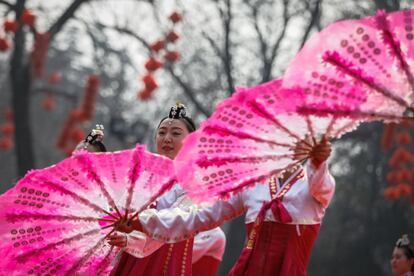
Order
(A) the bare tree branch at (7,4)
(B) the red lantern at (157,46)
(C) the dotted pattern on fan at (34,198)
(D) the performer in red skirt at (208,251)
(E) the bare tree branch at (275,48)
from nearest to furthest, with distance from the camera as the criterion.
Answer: (C) the dotted pattern on fan at (34,198) → (D) the performer in red skirt at (208,251) → (A) the bare tree branch at (7,4) → (B) the red lantern at (157,46) → (E) the bare tree branch at (275,48)

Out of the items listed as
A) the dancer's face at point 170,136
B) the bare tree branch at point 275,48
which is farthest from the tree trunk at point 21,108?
the dancer's face at point 170,136

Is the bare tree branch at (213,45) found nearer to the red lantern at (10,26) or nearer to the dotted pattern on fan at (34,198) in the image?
the red lantern at (10,26)

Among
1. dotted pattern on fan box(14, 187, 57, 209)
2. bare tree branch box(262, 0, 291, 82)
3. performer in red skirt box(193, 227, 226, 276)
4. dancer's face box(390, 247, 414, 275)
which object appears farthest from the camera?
bare tree branch box(262, 0, 291, 82)

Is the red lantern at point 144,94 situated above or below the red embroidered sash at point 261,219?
above

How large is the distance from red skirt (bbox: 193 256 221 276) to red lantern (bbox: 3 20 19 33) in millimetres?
7638

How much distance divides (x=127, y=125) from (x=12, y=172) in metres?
12.3

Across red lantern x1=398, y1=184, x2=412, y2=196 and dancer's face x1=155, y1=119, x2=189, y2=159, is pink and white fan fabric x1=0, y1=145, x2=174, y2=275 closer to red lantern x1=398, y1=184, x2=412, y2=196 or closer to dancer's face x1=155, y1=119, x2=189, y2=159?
dancer's face x1=155, y1=119, x2=189, y2=159

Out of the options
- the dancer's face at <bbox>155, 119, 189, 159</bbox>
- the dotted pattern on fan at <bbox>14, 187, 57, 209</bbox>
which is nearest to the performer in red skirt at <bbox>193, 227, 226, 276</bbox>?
the dancer's face at <bbox>155, 119, 189, 159</bbox>

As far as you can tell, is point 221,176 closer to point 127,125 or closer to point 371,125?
point 127,125

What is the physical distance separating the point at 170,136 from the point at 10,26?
8.63 meters

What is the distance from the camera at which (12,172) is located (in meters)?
25.9

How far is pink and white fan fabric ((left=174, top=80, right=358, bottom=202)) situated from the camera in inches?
139

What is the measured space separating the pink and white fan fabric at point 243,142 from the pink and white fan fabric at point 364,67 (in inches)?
7.0

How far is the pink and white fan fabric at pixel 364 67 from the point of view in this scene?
10.8 ft
